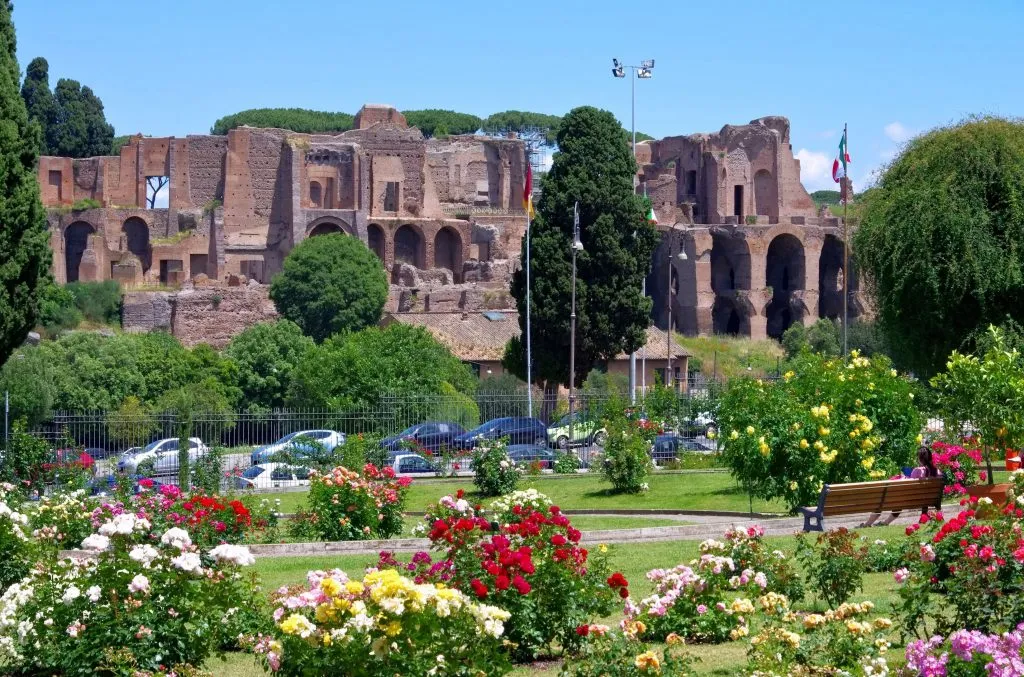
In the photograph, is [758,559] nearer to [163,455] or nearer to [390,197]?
[163,455]

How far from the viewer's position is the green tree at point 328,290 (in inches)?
2462

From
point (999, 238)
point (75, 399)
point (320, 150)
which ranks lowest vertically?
point (75, 399)

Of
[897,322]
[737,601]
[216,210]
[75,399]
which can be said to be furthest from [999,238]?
[216,210]

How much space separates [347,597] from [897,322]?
68.9 ft

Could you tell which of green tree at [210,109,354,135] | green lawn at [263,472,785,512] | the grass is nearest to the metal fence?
green lawn at [263,472,785,512]

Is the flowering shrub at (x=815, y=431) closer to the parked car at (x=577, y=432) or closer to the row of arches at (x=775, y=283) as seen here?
the parked car at (x=577, y=432)

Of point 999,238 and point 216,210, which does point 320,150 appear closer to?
point 216,210

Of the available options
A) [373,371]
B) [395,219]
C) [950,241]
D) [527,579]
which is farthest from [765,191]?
[527,579]

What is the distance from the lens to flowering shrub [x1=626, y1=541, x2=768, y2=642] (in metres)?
9.98

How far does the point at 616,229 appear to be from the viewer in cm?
4125

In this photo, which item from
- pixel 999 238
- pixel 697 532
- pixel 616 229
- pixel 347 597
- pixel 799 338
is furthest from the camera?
pixel 799 338

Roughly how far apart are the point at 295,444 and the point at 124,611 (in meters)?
17.7

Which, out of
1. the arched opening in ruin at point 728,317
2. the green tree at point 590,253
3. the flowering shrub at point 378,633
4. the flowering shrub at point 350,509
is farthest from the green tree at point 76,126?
Result: the flowering shrub at point 378,633

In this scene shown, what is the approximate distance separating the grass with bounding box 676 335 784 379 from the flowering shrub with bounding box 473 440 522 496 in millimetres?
34706
